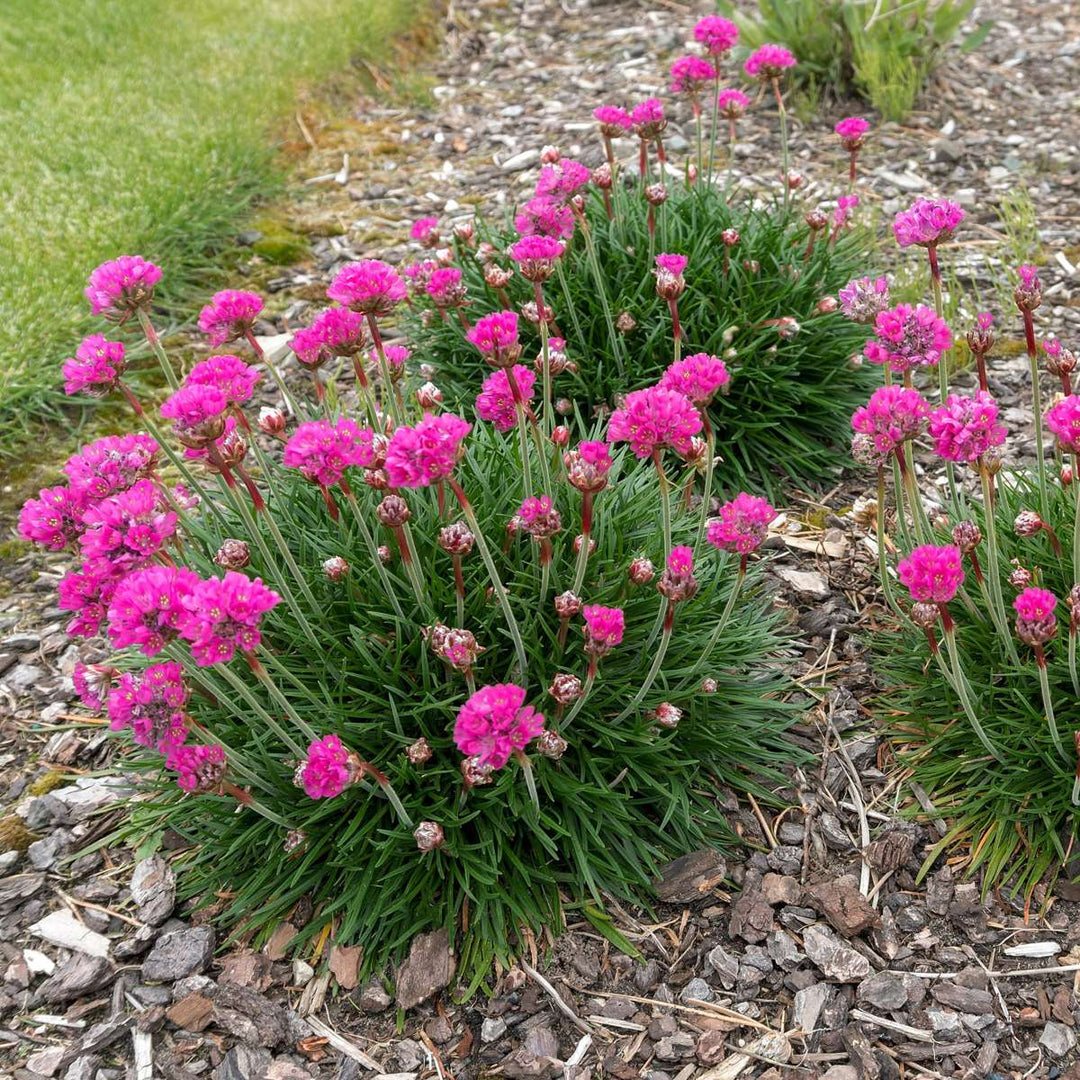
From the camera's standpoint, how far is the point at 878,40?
6.82 meters

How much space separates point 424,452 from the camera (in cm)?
214

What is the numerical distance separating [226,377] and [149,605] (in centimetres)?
85

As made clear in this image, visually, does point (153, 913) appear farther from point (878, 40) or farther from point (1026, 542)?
point (878, 40)

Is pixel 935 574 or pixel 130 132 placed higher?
pixel 130 132

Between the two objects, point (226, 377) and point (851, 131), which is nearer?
point (226, 377)

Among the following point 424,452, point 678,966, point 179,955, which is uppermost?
point 424,452

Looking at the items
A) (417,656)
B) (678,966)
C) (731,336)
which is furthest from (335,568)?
(731,336)

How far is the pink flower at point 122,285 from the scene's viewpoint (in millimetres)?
2648

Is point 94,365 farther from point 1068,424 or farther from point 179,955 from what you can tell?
point 1068,424

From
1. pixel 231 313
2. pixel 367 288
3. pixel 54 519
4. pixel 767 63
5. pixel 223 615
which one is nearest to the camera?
pixel 223 615

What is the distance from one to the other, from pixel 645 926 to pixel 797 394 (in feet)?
7.48

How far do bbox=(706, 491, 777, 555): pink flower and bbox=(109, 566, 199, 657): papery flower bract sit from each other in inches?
47.4

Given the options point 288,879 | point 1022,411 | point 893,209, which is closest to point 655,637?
point 288,879

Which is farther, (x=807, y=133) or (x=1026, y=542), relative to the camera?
(x=807, y=133)
